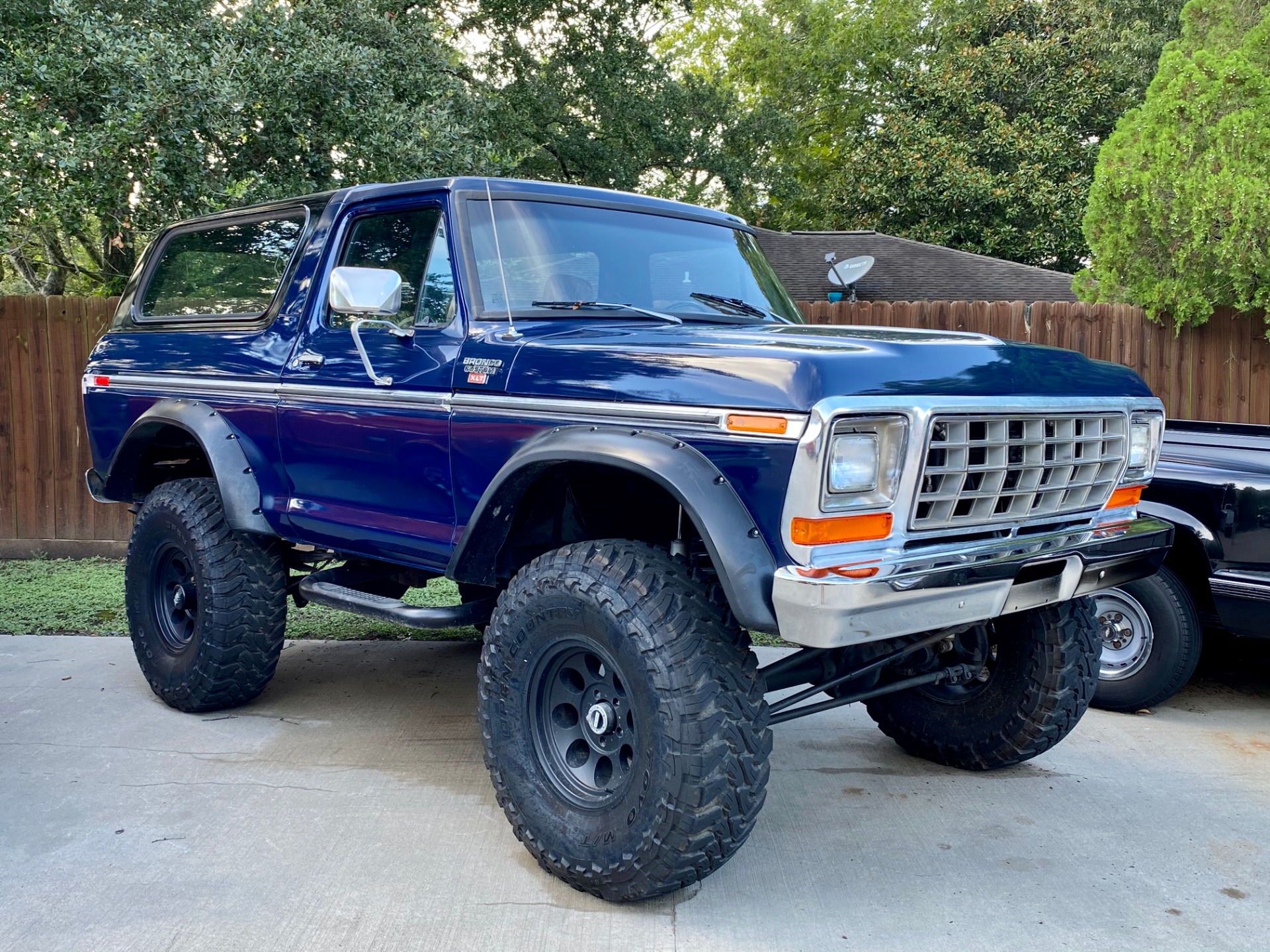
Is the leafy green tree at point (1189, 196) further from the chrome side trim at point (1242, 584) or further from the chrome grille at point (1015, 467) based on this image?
the chrome grille at point (1015, 467)

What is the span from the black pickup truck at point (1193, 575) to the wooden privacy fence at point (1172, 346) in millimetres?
4050

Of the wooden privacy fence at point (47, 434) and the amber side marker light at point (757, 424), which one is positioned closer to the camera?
the amber side marker light at point (757, 424)

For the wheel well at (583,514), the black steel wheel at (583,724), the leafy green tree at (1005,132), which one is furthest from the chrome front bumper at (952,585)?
the leafy green tree at (1005,132)

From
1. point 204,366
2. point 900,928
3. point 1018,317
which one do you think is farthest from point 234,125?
point 900,928

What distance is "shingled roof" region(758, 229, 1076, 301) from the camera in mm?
15312

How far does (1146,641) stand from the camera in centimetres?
503

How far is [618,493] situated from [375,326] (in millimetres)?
1154

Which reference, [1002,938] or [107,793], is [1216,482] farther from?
[107,793]

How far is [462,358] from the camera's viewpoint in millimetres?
3729

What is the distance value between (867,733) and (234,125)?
664cm

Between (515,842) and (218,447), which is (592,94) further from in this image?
(515,842)

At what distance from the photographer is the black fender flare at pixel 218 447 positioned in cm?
Result: 457

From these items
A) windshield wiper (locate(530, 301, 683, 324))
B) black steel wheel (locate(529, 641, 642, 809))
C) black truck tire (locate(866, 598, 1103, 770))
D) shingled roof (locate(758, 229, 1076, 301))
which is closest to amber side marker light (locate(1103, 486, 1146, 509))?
black truck tire (locate(866, 598, 1103, 770))

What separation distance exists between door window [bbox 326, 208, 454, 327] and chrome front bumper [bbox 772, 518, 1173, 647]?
5.93 feet
